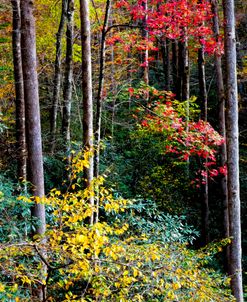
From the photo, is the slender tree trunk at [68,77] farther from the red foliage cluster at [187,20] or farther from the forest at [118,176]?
the red foliage cluster at [187,20]

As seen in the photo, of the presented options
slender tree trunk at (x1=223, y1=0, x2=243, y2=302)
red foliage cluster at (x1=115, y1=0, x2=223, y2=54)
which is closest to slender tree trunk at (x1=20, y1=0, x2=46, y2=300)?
slender tree trunk at (x1=223, y1=0, x2=243, y2=302)

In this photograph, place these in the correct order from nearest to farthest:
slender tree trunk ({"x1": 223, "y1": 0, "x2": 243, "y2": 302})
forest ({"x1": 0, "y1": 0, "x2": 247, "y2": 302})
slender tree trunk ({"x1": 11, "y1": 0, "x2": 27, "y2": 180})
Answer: forest ({"x1": 0, "y1": 0, "x2": 247, "y2": 302}), slender tree trunk ({"x1": 223, "y1": 0, "x2": 243, "y2": 302}), slender tree trunk ({"x1": 11, "y1": 0, "x2": 27, "y2": 180})

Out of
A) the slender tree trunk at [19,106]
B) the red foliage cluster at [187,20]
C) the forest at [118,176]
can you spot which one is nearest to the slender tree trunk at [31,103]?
the forest at [118,176]

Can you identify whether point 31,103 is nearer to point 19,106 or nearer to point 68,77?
point 19,106

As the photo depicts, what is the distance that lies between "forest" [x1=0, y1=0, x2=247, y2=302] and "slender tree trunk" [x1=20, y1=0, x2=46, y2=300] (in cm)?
2

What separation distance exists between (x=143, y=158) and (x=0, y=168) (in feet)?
15.3

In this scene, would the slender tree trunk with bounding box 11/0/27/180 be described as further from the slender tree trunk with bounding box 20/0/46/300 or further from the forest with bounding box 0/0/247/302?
the slender tree trunk with bounding box 20/0/46/300

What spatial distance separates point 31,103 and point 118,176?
17.0 ft

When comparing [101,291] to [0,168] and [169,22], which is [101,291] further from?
[169,22]

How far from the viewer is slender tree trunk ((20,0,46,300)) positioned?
663 centimetres

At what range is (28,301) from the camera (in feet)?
13.1

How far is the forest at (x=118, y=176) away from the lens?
3883mm

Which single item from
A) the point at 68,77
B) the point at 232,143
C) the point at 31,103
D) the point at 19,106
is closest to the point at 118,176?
the point at 68,77

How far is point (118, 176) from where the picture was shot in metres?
11.4
